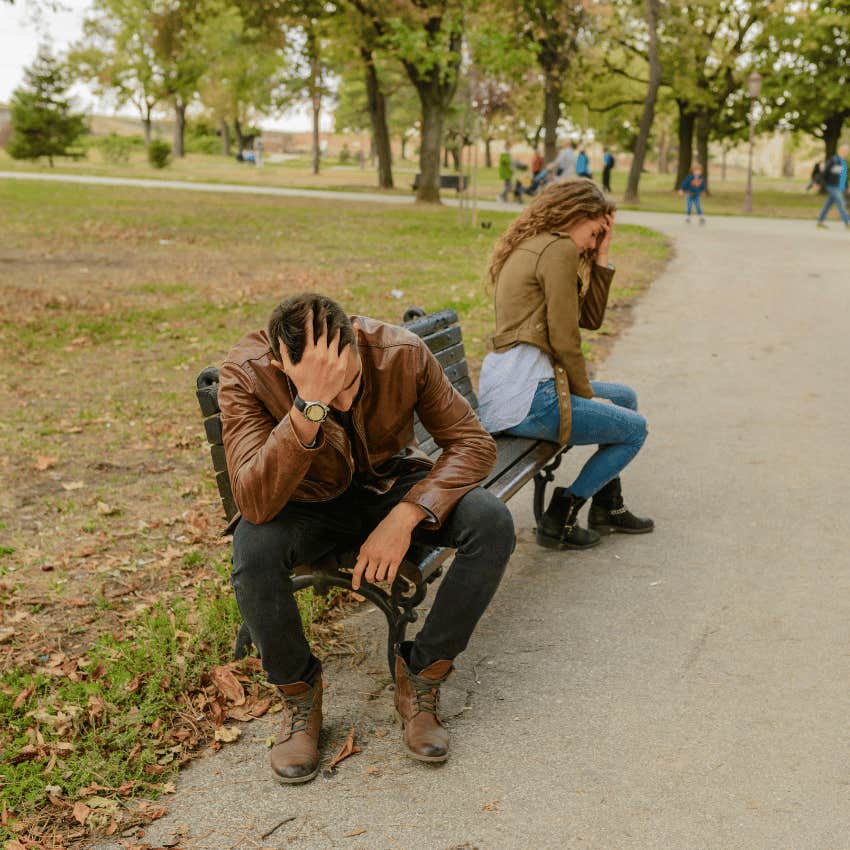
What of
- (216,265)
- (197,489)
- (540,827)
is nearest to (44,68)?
(216,265)

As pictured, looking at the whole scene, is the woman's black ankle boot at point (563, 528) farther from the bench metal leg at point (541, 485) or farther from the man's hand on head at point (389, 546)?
the man's hand on head at point (389, 546)

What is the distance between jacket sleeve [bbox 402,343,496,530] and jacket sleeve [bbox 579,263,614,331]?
1.67 m

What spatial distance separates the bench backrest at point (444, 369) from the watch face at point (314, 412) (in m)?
0.71

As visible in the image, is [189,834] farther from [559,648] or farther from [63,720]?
[559,648]

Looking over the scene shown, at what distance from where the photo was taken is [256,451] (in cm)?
286

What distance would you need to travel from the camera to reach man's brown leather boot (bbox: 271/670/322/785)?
9.50 feet

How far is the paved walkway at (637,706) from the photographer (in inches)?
106

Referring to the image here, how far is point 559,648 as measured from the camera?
3.65m

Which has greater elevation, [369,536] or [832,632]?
[369,536]

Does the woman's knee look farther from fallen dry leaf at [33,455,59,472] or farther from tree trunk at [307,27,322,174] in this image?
tree trunk at [307,27,322,174]

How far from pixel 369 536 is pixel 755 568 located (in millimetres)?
2075

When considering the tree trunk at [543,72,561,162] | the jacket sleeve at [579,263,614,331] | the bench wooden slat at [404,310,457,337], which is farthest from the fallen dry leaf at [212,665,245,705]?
the tree trunk at [543,72,561,162]

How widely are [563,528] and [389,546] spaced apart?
1.73m

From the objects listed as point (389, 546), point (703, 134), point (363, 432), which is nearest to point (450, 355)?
point (363, 432)
